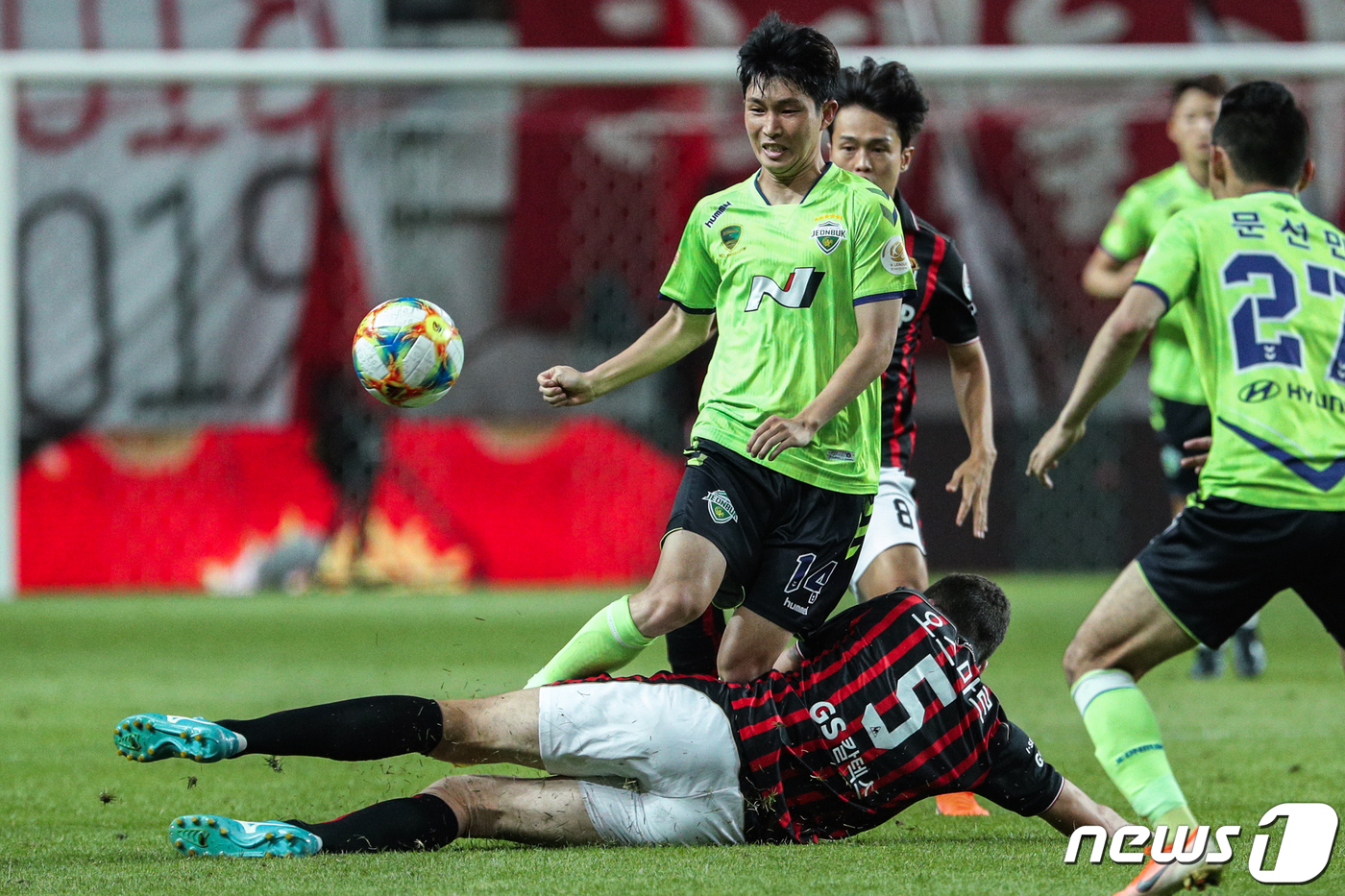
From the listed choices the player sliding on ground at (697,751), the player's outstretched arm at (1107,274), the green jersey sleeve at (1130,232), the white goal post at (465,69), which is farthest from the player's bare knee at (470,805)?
the white goal post at (465,69)

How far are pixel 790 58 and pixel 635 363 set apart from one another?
993 millimetres

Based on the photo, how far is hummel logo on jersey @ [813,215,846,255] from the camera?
475cm

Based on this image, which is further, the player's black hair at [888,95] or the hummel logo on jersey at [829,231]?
the player's black hair at [888,95]

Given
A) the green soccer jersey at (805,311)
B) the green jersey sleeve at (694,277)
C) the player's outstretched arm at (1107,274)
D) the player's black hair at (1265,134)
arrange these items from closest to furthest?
the player's black hair at (1265,134) → the green soccer jersey at (805,311) → the green jersey sleeve at (694,277) → the player's outstretched arm at (1107,274)

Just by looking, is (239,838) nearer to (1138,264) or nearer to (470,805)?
(470,805)

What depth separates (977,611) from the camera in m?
4.52

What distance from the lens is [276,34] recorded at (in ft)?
50.7

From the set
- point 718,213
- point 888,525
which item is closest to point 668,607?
point 718,213

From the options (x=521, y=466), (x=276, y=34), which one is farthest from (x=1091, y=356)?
(x=276, y=34)

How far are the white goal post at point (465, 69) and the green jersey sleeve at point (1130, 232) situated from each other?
4.00 m

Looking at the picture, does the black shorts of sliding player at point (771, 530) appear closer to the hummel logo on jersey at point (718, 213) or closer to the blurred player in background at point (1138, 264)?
the hummel logo on jersey at point (718, 213)

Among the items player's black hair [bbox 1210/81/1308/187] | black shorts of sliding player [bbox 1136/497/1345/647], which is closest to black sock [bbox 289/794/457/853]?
black shorts of sliding player [bbox 1136/497/1345/647]

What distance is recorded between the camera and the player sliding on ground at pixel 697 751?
401 centimetres

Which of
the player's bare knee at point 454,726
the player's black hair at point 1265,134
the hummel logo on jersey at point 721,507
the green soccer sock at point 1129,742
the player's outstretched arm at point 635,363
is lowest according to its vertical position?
the player's bare knee at point 454,726
